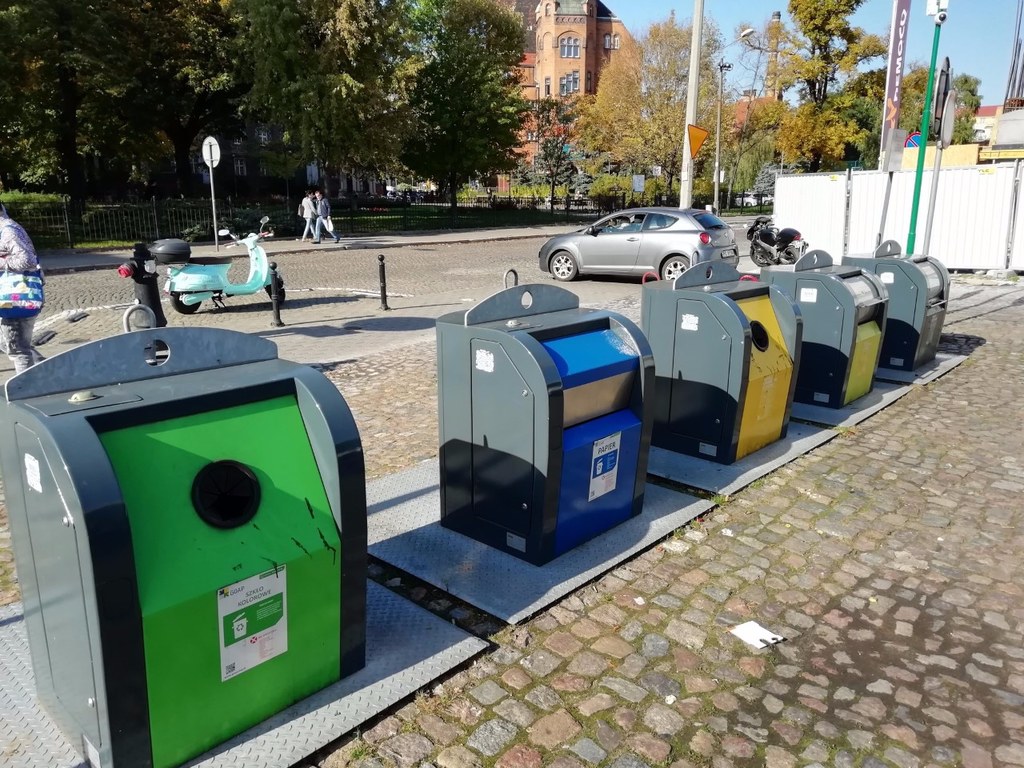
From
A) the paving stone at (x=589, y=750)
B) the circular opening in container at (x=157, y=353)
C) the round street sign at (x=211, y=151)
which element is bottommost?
the paving stone at (x=589, y=750)

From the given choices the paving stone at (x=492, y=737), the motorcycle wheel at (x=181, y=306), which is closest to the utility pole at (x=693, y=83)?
the motorcycle wheel at (x=181, y=306)

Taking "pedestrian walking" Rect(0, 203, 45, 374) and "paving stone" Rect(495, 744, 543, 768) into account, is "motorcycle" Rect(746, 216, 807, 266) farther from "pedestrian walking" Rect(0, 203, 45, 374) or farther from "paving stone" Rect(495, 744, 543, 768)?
"paving stone" Rect(495, 744, 543, 768)

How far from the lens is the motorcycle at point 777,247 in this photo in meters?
18.3

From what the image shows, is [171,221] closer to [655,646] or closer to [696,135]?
[696,135]

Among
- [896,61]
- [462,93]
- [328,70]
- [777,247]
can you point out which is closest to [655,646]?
[777,247]

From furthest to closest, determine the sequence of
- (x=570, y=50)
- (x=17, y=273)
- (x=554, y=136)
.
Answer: (x=570, y=50) → (x=554, y=136) → (x=17, y=273)

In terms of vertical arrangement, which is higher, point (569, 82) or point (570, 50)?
point (570, 50)

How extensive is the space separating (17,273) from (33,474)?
15.6 ft

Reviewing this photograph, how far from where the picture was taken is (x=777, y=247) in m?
18.3

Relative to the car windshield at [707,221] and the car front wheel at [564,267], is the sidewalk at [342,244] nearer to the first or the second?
the car front wheel at [564,267]

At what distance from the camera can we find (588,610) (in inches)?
143

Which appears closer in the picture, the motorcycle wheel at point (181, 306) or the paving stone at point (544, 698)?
the paving stone at point (544, 698)

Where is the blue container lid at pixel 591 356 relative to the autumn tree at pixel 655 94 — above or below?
below

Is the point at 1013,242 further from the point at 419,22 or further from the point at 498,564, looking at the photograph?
the point at 419,22
